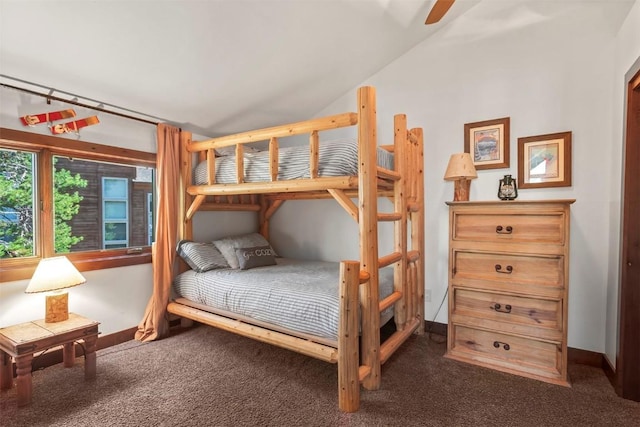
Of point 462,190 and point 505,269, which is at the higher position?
point 462,190

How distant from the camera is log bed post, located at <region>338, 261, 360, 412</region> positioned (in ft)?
5.94

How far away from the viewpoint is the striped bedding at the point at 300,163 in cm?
210

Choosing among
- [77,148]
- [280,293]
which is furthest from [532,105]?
[77,148]

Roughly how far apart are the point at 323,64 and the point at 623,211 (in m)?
2.51

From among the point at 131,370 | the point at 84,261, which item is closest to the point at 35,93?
the point at 84,261

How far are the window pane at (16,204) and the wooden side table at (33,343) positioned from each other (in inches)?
23.4

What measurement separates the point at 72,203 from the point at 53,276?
76 centimetres

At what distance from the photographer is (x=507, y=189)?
244 cm

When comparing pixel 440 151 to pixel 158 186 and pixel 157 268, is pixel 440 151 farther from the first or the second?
pixel 157 268

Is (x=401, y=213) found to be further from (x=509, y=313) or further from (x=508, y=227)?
(x=509, y=313)

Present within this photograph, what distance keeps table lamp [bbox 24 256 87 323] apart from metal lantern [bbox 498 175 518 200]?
10.7 ft

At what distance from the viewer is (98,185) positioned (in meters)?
2.80

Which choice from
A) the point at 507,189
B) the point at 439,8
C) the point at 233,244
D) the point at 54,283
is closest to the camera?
the point at 439,8

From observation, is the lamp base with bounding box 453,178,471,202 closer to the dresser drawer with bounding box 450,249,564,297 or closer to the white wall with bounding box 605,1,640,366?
the dresser drawer with bounding box 450,249,564,297
